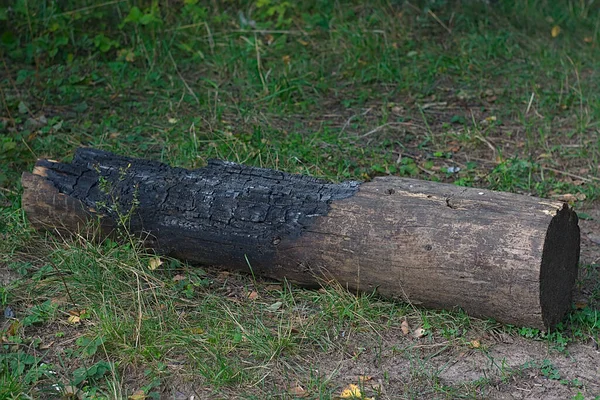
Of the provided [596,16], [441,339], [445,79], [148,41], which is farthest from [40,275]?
[596,16]

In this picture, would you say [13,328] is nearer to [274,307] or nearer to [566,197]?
[274,307]

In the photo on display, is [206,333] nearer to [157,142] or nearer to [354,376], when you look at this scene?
[354,376]

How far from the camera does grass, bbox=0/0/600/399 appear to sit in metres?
3.56

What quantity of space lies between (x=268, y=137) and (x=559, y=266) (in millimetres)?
2574

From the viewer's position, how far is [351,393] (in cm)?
333

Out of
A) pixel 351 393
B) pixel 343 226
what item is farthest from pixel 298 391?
pixel 343 226

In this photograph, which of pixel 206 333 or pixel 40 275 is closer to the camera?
pixel 206 333

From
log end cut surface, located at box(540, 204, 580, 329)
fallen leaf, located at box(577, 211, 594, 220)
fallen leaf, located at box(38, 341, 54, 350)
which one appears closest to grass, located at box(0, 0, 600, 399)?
fallen leaf, located at box(38, 341, 54, 350)

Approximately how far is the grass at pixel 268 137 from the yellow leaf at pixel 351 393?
0.07m

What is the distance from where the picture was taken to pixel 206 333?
3719mm

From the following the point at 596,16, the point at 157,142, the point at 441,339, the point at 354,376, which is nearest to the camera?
the point at 354,376

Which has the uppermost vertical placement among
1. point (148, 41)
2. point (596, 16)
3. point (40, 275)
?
point (596, 16)

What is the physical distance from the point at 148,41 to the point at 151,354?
406 cm

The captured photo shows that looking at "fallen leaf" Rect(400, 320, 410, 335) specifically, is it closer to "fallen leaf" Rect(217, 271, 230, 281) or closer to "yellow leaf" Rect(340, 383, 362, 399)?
"yellow leaf" Rect(340, 383, 362, 399)
